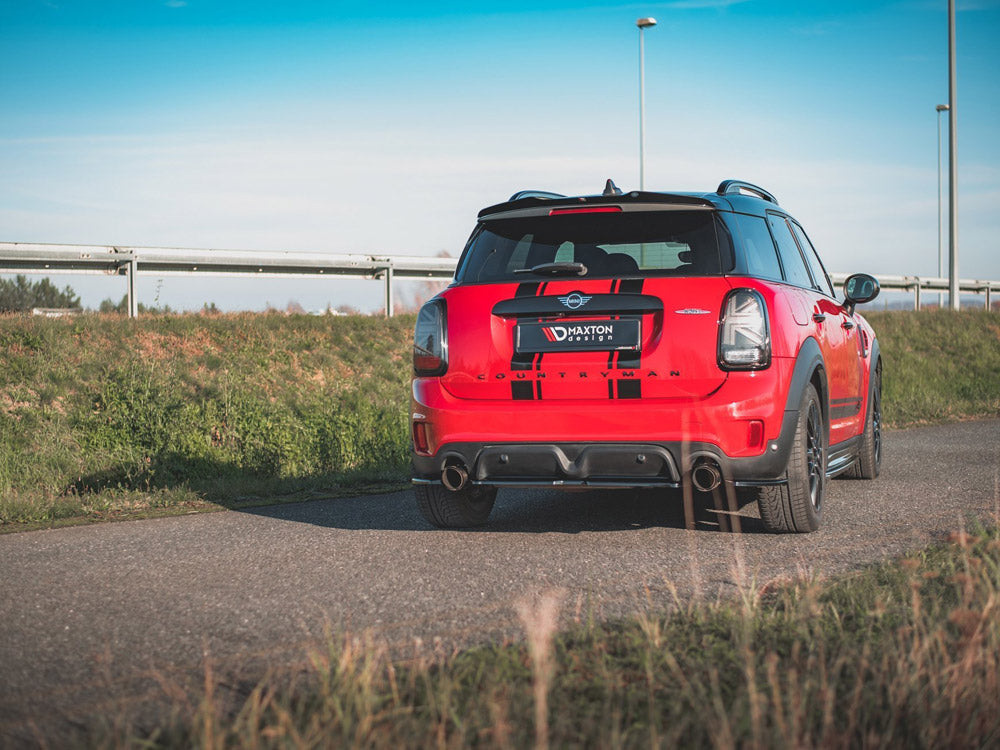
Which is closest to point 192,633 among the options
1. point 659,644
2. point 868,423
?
point 659,644

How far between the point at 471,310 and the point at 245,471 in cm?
499

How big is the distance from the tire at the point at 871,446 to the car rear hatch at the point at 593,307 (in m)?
3.20

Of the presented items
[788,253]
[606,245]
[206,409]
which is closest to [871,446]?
[788,253]

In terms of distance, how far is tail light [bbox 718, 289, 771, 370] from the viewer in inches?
216

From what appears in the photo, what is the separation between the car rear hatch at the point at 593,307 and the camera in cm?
550

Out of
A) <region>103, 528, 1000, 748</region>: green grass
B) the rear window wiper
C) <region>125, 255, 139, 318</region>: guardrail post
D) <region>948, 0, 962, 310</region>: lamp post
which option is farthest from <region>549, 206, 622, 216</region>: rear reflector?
<region>948, 0, 962, 310</region>: lamp post

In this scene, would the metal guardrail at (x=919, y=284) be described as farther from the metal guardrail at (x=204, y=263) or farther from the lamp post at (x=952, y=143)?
the metal guardrail at (x=204, y=263)

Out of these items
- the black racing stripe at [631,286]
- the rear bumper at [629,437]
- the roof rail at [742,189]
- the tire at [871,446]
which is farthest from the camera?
the tire at [871,446]

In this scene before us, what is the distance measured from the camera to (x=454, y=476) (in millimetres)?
5871

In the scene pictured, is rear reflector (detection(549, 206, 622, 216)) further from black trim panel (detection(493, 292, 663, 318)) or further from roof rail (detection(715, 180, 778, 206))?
roof rail (detection(715, 180, 778, 206))

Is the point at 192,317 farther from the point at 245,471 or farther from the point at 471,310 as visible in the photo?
the point at 471,310

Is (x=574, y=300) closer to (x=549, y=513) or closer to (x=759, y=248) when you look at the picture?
(x=759, y=248)

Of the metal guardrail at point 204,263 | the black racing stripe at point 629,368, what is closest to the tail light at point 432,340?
the black racing stripe at point 629,368

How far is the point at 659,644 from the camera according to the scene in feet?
11.5
